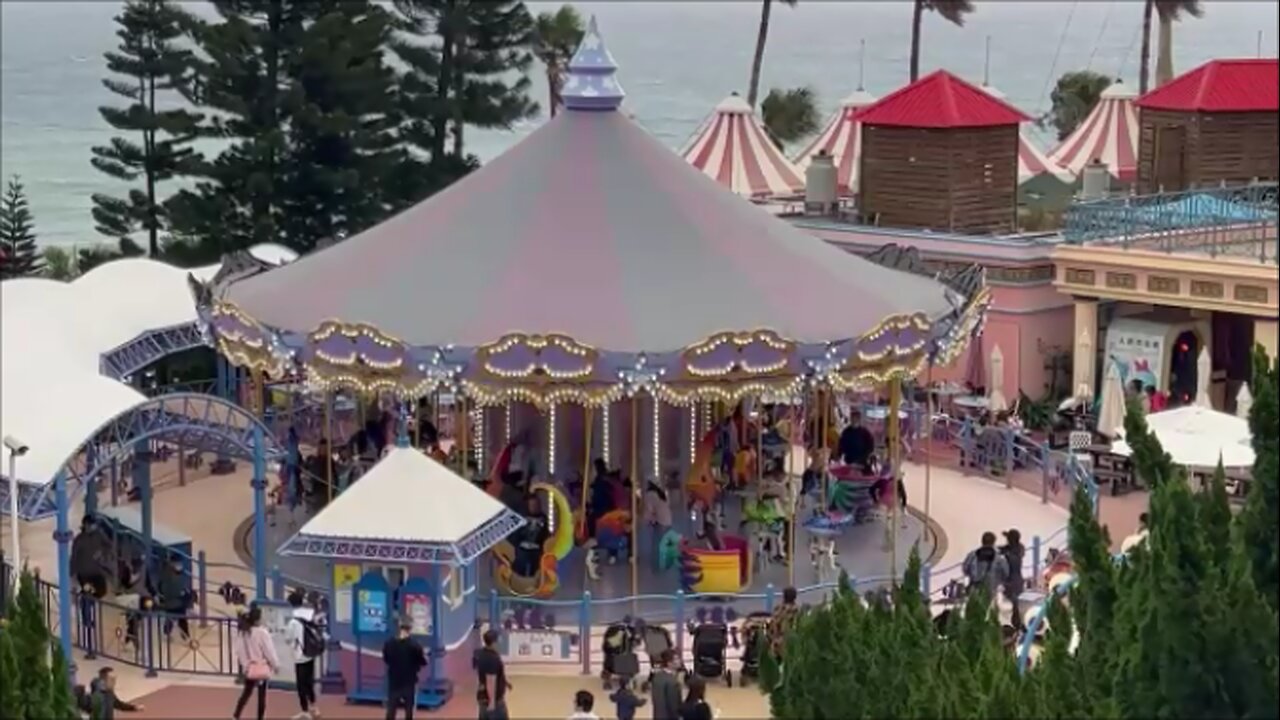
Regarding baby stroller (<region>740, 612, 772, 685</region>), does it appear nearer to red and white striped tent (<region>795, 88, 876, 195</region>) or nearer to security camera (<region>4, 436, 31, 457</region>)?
security camera (<region>4, 436, 31, 457</region>)

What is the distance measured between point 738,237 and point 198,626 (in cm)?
611

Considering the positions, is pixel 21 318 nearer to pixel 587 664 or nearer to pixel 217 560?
pixel 217 560

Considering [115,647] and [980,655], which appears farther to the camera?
[115,647]

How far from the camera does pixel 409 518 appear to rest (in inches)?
616

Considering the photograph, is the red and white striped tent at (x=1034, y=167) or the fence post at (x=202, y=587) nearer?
the fence post at (x=202, y=587)

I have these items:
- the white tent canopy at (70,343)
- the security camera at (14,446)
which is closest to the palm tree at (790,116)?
the white tent canopy at (70,343)

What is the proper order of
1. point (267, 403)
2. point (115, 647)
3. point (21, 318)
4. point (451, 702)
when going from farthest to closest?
point (267, 403) → point (21, 318) → point (115, 647) → point (451, 702)

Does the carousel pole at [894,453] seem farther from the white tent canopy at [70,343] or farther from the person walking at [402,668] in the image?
the white tent canopy at [70,343]

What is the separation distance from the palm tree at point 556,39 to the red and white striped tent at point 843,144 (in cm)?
616

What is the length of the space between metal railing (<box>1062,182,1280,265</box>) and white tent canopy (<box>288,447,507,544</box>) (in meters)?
11.3

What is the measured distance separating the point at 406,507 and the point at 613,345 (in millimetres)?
2829

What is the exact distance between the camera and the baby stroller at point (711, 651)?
15.8m

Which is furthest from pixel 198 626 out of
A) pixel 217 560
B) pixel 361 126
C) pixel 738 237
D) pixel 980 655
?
pixel 361 126

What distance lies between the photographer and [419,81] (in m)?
34.6
